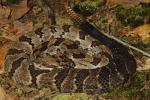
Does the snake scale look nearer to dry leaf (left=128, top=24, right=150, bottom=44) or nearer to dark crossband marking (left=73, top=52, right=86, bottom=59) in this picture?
dark crossband marking (left=73, top=52, right=86, bottom=59)

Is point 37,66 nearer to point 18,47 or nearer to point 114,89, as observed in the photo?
point 18,47

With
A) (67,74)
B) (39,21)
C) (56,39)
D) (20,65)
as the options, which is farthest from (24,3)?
(67,74)

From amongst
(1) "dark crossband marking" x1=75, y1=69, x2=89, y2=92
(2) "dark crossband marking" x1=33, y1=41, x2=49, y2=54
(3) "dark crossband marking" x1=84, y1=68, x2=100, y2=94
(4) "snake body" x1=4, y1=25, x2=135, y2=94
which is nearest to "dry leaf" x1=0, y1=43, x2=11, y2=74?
(4) "snake body" x1=4, y1=25, x2=135, y2=94

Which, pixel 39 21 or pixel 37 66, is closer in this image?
pixel 37 66

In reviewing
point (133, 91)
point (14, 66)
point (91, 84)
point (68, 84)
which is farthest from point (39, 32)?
point (133, 91)

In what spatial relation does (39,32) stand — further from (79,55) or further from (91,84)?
(91,84)

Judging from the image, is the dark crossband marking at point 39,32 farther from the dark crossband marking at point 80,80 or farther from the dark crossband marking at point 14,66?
the dark crossband marking at point 80,80

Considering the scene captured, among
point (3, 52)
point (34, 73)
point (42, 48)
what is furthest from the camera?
point (42, 48)

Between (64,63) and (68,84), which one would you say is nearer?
(68,84)
